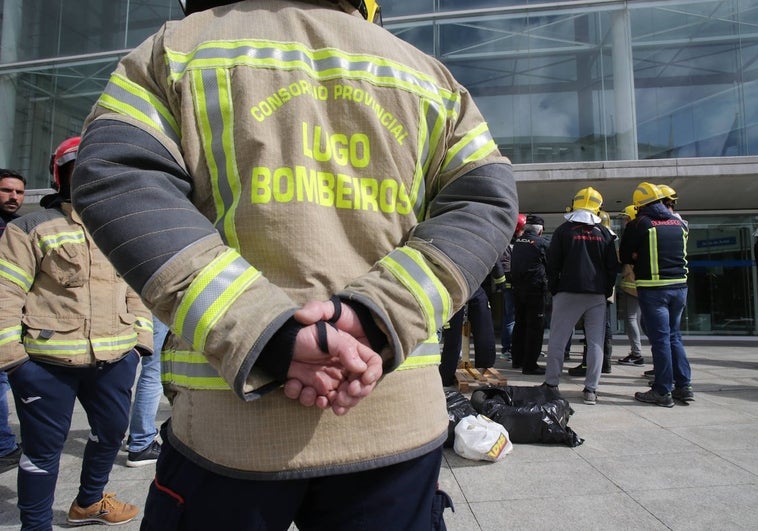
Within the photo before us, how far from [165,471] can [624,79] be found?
11409 mm

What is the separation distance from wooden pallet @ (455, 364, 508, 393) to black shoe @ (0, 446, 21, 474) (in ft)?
12.4

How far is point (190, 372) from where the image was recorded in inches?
39.0

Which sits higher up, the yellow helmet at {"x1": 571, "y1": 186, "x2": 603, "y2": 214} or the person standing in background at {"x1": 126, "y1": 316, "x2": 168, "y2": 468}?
the yellow helmet at {"x1": 571, "y1": 186, "x2": 603, "y2": 214}

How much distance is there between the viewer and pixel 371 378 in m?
0.88

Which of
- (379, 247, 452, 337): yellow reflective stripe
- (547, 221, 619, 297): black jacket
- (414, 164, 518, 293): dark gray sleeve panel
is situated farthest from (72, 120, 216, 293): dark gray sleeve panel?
(547, 221, 619, 297): black jacket

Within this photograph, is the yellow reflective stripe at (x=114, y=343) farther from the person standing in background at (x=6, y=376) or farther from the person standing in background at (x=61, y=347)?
the person standing in background at (x=6, y=376)

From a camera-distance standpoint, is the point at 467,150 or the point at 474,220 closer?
the point at 474,220

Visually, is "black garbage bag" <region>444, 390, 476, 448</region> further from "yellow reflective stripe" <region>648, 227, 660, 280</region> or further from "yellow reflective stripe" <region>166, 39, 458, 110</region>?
"yellow reflective stripe" <region>166, 39, 458, 110</region>

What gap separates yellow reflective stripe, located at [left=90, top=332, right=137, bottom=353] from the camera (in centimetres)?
249

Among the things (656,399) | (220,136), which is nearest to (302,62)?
(220,136)

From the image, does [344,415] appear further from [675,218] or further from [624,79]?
[624,79]

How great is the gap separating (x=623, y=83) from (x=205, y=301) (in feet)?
37.1

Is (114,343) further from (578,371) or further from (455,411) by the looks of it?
(578,371)

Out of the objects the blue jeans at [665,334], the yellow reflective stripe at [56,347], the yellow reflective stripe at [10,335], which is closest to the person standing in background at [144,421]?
the yellow reflective stripe at [56,347]
